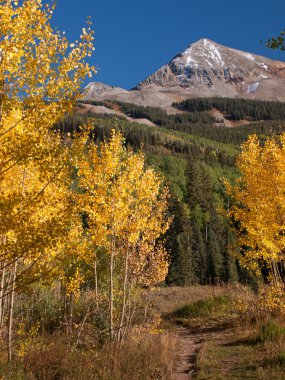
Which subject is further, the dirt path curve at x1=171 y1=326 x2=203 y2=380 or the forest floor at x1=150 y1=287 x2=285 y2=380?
the dirt path curve at x1=171 y1=326 x2=203 y2=380

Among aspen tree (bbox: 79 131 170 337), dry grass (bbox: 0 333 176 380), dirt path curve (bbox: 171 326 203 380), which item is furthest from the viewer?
aspen tree (bbox: 79 131 170 337)

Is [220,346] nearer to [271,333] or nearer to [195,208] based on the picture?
[271,333]

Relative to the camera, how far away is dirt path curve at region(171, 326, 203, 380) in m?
8.42

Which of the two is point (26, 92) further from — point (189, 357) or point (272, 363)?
point (189, 357)

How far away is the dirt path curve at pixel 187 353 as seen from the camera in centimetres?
842

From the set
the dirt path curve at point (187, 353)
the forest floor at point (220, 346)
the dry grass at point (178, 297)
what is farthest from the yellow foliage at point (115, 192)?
the dry grass at point (178, 297)

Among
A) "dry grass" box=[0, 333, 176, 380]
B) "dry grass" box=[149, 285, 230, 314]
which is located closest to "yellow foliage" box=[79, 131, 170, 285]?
"dry grass" box=[0, 333, 176, 380]

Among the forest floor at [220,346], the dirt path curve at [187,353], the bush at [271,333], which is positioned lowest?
the dirt path curve at [187,353]

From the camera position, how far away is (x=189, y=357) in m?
10.3

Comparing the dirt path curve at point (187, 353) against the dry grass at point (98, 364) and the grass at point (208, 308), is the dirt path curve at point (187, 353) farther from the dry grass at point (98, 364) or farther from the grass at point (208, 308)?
the grass at point (208, 308)

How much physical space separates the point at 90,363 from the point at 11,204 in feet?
15.1

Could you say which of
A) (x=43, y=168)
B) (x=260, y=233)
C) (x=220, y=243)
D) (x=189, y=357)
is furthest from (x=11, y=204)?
(x=220, y=243)

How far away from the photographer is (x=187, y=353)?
35.6 ft

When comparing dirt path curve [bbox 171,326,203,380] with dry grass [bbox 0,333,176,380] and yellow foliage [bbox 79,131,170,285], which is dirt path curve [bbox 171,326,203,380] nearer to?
dry grass [bbox 0,333,176,380]
